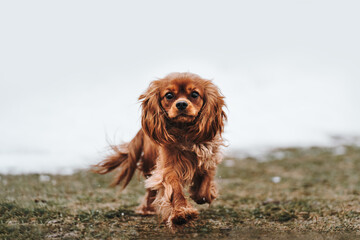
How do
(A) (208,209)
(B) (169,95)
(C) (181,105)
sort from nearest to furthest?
(C) (181,105), (B) (169,95), (A) (208,209)

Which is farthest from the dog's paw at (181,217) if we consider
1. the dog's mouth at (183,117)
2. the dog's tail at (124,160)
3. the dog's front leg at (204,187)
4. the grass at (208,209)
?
the dog's tail at (124,160)

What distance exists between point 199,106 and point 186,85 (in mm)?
239

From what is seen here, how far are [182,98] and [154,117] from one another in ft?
1.22

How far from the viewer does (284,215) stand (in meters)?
4.61

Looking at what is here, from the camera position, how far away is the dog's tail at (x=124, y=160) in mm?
5004

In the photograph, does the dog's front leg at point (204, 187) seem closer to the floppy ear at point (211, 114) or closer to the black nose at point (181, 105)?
the floppy ear at point (211, 114)

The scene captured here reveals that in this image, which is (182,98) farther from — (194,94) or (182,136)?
(182,136)

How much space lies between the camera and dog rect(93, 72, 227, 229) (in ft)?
12.4

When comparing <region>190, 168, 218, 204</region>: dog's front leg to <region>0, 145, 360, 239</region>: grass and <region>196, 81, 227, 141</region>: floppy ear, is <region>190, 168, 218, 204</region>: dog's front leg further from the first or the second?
<region>196, 81, 227, 141</region>: floppy ear

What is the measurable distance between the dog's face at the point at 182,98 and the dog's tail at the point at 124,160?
1212 mm

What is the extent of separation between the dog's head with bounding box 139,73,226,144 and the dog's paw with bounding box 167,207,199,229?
2.11ft

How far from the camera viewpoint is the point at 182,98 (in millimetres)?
3734

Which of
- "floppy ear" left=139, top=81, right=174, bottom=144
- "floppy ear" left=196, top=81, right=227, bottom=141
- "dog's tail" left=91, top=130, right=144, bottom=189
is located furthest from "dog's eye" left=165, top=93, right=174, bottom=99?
"dog's tail" left=91, top=130, right=144, bottom=189

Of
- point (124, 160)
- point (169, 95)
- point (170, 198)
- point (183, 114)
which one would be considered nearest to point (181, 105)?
point (183, 114)
